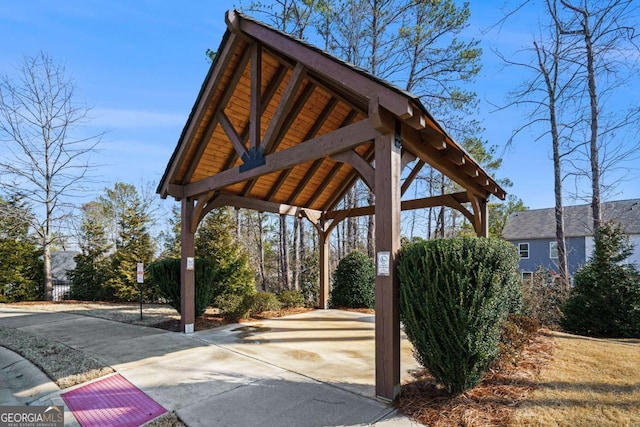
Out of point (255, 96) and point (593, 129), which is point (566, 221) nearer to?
point (593, 129)

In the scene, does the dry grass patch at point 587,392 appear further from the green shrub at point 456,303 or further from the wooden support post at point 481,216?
the wooden support post at point 481,216

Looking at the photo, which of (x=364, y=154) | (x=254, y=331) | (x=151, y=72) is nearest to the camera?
(x=254, y=331)

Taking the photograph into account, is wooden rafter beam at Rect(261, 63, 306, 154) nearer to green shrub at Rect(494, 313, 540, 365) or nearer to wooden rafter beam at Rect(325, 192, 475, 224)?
green shrub at Rect(494, 313, 540, 365)

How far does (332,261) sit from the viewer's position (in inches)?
898

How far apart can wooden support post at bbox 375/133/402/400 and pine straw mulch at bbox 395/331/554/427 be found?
1.01 feet

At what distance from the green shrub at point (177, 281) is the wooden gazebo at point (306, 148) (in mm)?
987

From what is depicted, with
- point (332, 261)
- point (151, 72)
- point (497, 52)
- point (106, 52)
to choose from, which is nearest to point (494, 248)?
point (151, 72)

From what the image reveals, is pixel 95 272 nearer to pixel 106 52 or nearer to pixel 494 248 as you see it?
pixel 106 52

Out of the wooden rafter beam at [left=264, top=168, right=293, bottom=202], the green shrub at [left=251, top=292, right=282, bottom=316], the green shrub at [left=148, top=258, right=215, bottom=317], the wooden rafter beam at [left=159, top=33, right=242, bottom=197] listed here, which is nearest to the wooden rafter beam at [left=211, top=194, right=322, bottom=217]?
the wooden rafter beam at [left=264, top=168, right=293, bottom=202]

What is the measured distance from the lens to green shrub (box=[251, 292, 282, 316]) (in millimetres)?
9562

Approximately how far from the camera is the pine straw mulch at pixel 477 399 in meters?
3.36

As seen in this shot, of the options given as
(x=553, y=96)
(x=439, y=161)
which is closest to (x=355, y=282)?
(x=439, y=161)

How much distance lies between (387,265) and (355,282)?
713 cm

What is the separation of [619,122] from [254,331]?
13.9m
